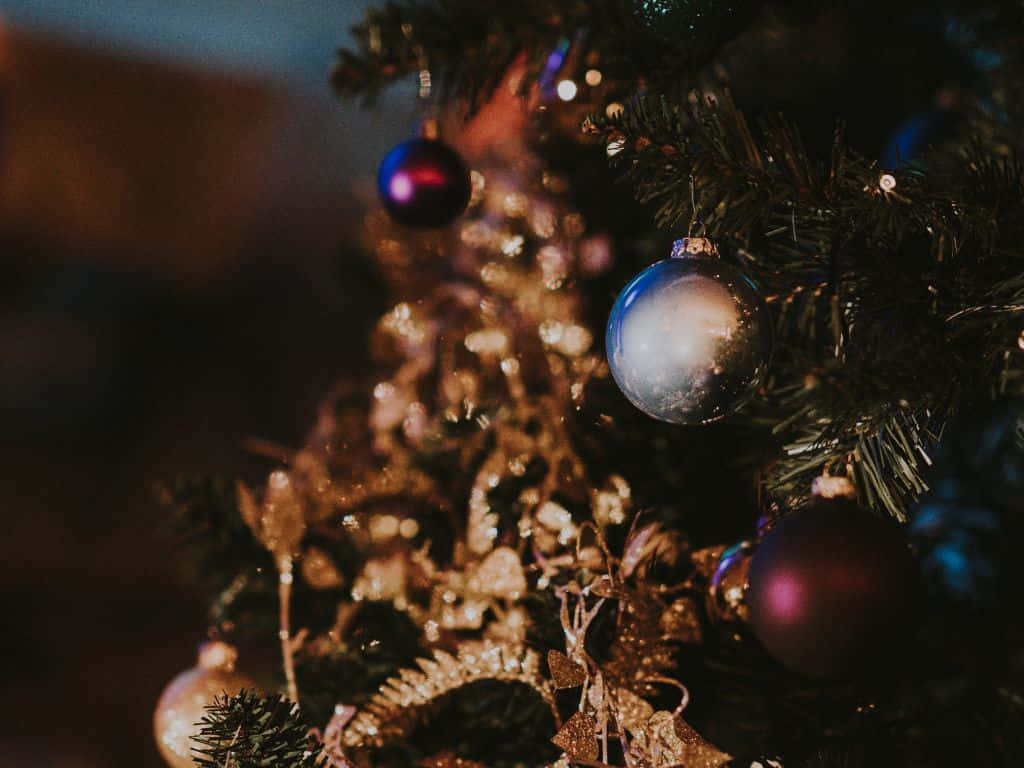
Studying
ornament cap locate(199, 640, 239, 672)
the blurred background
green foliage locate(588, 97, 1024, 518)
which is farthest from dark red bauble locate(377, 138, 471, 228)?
the blurred background

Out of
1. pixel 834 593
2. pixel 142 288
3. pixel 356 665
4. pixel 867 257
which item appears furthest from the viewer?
pixel 142 288

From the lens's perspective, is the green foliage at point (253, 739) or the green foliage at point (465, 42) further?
the green foliage at point (465, 42)

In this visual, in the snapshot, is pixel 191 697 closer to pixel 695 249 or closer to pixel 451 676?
pixel 451 676

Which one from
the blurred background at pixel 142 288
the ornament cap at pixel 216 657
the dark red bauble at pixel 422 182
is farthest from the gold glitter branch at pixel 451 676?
the blurred background at pixel 142 288

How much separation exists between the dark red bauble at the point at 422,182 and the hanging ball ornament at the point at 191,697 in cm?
31

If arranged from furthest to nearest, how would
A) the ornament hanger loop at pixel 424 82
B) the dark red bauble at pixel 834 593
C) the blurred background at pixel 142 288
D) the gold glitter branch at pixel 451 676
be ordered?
1. the blurred background at pixel 142 288
2. the ornament hanger loop at pixel 424 82
3. the gold glitter branch at pixel 451 676
4. the dark red bauble at pixel 834 593

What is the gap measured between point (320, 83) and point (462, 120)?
102 cm

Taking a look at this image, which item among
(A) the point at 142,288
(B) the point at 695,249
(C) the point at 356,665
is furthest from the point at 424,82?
(A) the point at 142,288

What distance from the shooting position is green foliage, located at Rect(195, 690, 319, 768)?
37 cm

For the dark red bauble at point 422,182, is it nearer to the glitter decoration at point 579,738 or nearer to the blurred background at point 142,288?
the glitter decoration at point 579,738

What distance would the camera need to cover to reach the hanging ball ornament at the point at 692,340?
0.34m

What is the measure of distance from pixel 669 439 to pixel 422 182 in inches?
9.1

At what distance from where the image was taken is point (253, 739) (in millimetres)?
377

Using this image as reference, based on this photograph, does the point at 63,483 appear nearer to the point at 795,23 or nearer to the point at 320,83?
the point at 320,83
